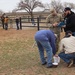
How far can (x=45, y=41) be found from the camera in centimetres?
745

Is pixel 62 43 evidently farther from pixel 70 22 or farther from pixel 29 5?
pixel 29 5

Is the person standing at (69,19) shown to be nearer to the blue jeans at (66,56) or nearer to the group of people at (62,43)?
the group of people at (62,43)

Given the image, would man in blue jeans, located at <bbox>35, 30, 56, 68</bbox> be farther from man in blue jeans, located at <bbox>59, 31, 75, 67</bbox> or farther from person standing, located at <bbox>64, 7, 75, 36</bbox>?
person standing, located at <bbox>64, 7, 75, 36</bbox>

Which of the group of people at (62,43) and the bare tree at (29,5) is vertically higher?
the group of people at (62,43)

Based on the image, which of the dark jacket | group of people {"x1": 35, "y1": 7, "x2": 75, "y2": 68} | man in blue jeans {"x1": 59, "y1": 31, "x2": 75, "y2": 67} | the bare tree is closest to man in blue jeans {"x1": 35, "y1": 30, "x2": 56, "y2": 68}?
group of people {"x1": 35, "y1": 7, "x2": 75, "y2": 68}

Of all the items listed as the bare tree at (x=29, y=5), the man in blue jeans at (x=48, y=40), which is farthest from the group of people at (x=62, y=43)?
the bare tree at (x=29, y=5)

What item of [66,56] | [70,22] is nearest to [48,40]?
[66,56]

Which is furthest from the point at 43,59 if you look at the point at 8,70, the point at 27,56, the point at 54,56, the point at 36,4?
the point at 36,4

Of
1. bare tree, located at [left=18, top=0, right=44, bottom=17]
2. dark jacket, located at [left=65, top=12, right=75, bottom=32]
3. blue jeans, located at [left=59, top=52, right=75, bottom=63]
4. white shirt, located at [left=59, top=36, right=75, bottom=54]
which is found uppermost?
dark jacket, located at [left=65, top=12, right=75, bottom=32]

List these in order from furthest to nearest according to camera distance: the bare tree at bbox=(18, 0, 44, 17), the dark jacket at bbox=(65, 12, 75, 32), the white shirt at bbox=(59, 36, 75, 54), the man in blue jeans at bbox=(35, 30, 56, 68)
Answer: the bare tree at bbox=(18, 0, 44, 17), the dark jacket at bbox=(65, 12, 75, 32), the white shirt at bbox=(59, 36, 75, 54), the man in blue jeans at bbox=(35, 30, 56, 68)

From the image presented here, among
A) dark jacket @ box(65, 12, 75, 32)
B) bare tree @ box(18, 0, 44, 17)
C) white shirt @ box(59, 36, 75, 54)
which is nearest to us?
white shirt @ box(59, 36, 75, 54)

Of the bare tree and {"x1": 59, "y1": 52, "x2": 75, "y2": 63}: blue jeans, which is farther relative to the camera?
the bare tree

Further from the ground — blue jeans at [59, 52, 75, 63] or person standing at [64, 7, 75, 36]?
person standing at [64, 7, 75, 36]

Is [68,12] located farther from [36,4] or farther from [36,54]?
[36,4]
